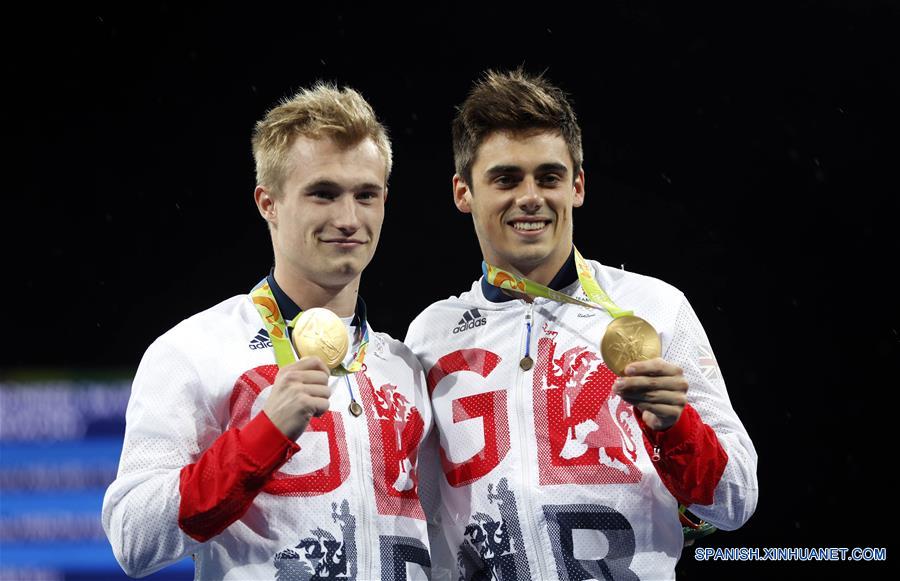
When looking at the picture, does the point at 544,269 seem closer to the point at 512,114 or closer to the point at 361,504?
the point at 512,114

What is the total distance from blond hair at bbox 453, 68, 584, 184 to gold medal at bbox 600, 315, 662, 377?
70cm

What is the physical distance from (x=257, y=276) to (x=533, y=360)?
2.26m

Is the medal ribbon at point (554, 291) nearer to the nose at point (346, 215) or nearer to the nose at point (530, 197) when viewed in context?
the nose at point (530, 197)

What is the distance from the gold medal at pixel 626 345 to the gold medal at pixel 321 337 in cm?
53

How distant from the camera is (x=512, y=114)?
2643mm

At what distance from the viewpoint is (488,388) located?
2.61m

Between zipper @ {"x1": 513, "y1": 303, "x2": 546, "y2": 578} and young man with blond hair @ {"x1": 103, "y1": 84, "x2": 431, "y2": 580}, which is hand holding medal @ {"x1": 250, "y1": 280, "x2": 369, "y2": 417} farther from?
zipper @ {"x1": 513, "y1": 303, "x2": 546, "y2": 578}

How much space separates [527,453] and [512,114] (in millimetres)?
819

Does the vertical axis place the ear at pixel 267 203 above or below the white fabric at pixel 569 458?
above

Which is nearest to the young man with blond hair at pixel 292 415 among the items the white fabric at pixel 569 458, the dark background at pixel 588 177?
the white fabric at pixel 569 458

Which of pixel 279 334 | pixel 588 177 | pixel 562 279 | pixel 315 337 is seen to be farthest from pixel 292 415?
pixel 588 177

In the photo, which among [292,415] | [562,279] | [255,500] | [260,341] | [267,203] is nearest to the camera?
[292,415]

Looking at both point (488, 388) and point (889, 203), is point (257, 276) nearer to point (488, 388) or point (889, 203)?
point (488, 388)

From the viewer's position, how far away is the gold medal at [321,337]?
216 centimetres
